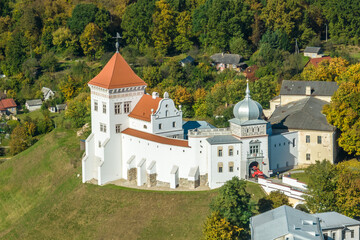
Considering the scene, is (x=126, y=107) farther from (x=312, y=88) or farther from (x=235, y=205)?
(x=312, y=88)

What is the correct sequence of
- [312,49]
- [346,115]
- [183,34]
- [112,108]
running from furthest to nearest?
[183,34]
[312,49]
[112,108]
[346,115]

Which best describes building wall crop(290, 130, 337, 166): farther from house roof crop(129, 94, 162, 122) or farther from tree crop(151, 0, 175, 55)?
tree crop(151, 0, 175, 55)

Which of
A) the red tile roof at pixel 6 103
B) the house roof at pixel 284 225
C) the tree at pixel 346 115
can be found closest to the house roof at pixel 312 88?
the tree at pixel 346 115

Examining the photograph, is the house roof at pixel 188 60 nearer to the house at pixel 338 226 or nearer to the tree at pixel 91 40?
the tree at pixel 91 40

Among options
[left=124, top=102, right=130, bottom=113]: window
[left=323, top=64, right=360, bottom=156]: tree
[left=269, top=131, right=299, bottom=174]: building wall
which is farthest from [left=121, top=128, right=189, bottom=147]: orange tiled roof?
[left=323, top=64, right=360, bottom=156]: tree

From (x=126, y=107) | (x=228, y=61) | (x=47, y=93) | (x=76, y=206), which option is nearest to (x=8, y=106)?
(x=47, y=93)

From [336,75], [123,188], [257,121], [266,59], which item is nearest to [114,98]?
[123,188]
